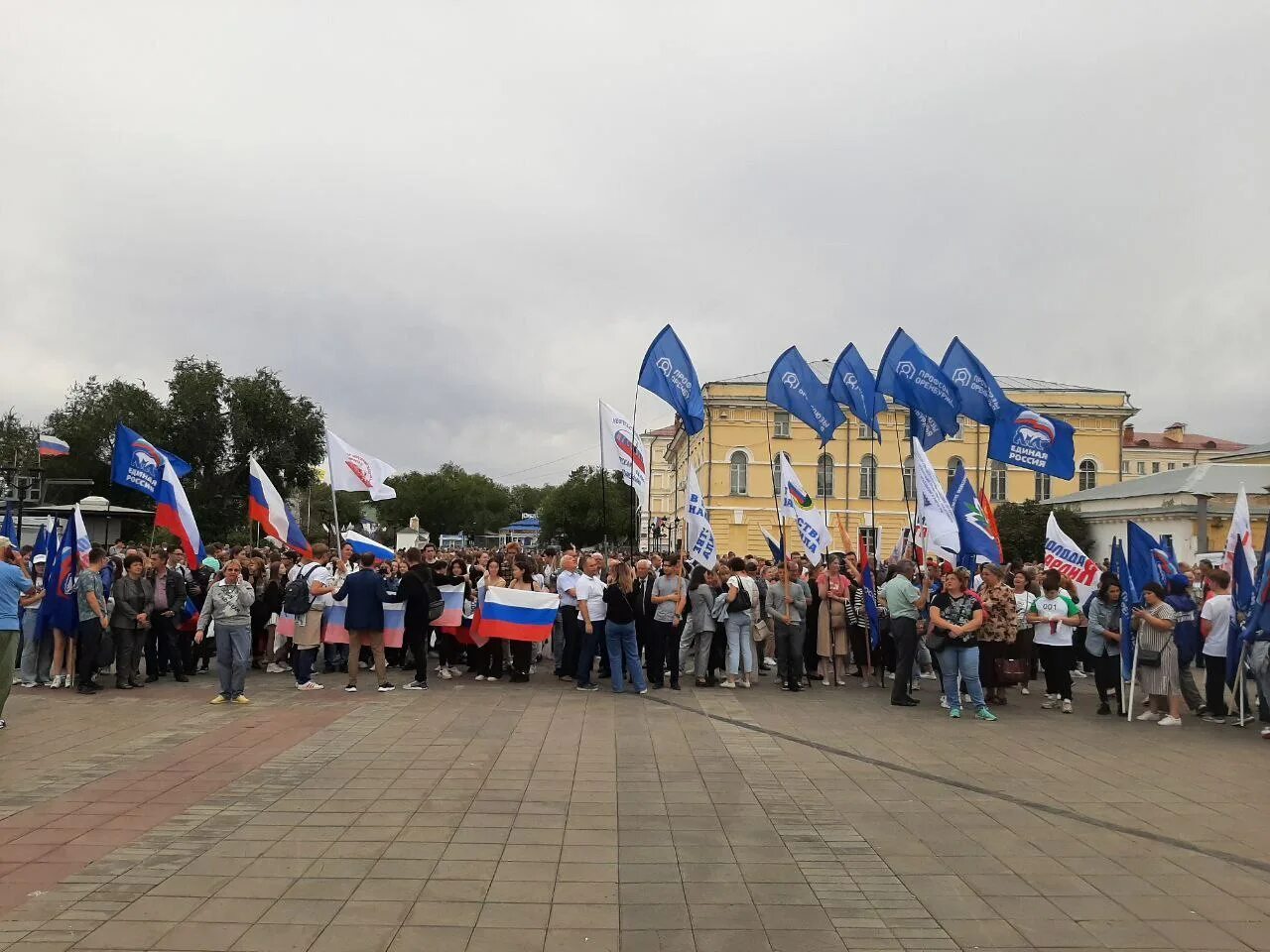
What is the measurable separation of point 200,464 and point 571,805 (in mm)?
51145

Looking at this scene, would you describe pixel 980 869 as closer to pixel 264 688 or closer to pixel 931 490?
pixel 931 490

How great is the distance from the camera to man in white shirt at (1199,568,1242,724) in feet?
39.3

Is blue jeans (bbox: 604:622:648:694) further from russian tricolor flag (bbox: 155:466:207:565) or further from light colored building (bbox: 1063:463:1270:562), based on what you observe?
light colored building (bbox: 1063:463:1270:562)

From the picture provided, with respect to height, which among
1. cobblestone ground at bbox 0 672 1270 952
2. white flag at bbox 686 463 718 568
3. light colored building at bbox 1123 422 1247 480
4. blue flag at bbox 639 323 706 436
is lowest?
cobblestone ground at bbox 0 672 1270 952

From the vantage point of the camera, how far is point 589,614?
1393 cm

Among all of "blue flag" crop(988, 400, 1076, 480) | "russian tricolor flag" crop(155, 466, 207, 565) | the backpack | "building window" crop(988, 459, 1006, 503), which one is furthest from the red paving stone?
"building window" crop(988, 459, 1006, 503)

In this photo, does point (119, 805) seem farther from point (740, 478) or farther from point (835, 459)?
point (835, 459)

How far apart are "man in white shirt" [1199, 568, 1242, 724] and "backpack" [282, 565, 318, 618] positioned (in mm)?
11565

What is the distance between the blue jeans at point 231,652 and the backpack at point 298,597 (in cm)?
136

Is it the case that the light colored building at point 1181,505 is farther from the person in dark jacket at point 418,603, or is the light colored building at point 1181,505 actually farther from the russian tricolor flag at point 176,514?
the russian tricolor flag at point 176,514

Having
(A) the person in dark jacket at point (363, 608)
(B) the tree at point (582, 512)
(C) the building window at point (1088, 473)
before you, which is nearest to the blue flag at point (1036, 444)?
(A) the person in dark jacket at point (363, 608)

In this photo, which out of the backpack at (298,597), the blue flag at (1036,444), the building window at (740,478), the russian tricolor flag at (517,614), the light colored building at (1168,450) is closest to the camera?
the backpack at (298,597)

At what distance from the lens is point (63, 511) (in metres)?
30.1

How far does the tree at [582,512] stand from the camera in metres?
88.7
